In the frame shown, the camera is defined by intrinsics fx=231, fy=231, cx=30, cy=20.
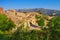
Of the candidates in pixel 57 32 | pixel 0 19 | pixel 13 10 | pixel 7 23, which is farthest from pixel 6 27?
pixel 13 10

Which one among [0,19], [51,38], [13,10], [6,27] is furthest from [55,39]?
[13,10]

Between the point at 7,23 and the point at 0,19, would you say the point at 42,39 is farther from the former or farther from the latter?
the point at 0,19

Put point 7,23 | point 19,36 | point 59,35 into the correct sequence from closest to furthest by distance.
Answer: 1. point 19,36
2. point 59,35
3. point 7,23

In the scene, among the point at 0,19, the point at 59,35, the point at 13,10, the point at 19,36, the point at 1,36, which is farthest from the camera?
the point at 13,10

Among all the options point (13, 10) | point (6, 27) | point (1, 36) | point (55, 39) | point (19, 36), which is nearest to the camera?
point (19, 36)

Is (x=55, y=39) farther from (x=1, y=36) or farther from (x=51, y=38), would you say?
(x=1, y=36)

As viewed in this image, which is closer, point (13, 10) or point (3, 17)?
point (3, 17)

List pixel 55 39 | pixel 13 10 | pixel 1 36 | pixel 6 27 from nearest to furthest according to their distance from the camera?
pixel 55 39 < pixel 1 36 < pixel 6 27 < pixel 13 10

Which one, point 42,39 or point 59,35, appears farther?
point 59,35
